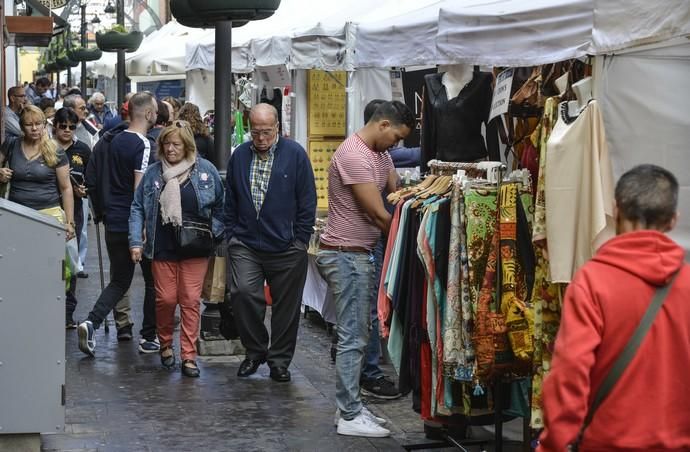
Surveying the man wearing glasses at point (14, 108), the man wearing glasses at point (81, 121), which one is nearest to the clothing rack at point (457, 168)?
the man wearing glasses at point (14, 108)

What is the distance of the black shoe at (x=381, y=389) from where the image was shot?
8703mm

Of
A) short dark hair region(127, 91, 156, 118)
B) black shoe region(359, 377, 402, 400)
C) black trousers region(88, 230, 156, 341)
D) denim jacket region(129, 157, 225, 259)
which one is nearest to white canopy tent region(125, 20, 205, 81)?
short dark hair region(127, 91, 156, 118)

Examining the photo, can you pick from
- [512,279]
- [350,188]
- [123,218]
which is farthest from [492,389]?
[123,218]

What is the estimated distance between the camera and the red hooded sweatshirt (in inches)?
151

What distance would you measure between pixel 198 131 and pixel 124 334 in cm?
197

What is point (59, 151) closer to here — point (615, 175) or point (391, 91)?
point (391, 91)

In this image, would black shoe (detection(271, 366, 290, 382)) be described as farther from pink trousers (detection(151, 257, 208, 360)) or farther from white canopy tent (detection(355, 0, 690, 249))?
white canopy tent (detection(355, 0, 690, 249))

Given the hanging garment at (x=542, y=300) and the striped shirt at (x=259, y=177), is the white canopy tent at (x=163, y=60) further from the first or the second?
the hanging garment at (x=542, y=300)

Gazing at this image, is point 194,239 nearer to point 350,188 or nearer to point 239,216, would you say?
point 239,216

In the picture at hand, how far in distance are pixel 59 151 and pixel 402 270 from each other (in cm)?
421

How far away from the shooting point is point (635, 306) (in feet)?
12.6

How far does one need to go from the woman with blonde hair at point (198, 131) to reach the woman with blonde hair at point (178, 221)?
1.94 meters

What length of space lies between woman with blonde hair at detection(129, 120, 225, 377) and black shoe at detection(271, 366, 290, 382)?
0.59 meters

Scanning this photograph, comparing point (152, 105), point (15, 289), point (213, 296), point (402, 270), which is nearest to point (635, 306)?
point (402, 270)
